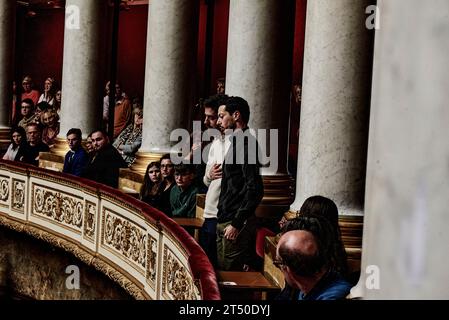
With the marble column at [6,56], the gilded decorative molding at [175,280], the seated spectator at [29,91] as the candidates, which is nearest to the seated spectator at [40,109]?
the marble column at [6,56]

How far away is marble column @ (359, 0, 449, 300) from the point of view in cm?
164

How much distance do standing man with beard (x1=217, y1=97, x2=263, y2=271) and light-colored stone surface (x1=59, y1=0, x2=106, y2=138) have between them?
850 centimetres

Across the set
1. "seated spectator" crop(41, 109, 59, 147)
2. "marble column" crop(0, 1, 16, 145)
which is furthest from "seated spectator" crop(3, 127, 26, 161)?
"marble column" crop(0, 1, 16, 145)

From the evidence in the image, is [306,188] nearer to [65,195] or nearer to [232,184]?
[232,184]

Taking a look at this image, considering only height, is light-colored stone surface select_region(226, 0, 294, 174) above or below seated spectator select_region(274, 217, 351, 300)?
above

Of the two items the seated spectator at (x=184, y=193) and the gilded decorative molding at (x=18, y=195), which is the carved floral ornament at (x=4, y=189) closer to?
the gilded decorative molding at (x=18, y=195)

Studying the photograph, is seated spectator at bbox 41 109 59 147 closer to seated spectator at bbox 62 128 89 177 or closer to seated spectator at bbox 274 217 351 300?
seated spectator at bbox 62 128 89 177

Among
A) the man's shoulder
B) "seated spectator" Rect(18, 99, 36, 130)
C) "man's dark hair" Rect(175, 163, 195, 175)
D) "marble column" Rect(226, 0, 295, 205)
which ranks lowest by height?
the man's shoulder

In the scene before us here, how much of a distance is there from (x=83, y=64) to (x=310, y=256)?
11.6m

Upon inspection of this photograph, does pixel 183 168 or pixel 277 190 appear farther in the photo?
pixel 277 190

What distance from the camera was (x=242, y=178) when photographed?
20.1 ft

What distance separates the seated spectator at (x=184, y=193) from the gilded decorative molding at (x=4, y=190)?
15.9ft

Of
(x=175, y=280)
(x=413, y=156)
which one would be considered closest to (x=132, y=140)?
(x=175, y=280)

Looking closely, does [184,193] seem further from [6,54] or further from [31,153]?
[6,54]
